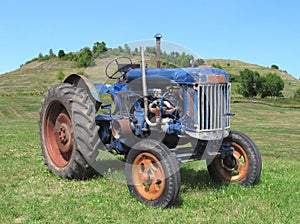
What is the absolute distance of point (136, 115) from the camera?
22.2 ft

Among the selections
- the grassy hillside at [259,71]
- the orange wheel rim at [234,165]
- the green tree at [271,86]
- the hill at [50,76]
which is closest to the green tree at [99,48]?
the hill at [50,76]

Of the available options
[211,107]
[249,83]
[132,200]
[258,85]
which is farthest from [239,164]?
[258,85]

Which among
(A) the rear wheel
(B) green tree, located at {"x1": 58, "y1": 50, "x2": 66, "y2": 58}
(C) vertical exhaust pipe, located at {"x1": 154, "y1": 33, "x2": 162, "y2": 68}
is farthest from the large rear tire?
(B) green tree, located at {"x1": 58, "y1": 50, "x2": 66, "y2": 58}

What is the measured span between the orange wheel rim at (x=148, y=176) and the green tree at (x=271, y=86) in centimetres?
7212

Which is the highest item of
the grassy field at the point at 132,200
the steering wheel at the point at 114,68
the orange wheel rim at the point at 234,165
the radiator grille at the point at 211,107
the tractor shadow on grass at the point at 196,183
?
the steering wheel at the point at 114,68

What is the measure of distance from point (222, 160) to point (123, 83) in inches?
88.6

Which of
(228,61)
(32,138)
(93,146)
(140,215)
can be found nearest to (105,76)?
(93,146)

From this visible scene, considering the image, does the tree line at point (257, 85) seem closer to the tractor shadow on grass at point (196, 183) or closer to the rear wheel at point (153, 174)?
the tractor shadow on grass at point (196, 183)

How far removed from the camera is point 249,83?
7362 cm

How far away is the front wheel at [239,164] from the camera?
6559 mm

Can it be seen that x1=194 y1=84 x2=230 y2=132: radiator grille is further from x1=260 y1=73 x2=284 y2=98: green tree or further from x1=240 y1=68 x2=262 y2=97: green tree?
x1=260 y1=73 x2=284 y2=98: green tree

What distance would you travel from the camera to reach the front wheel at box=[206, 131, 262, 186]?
21.5 feet

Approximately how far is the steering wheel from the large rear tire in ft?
1.96

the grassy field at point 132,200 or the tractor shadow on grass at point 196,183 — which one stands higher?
the grassy field at point 132,200
